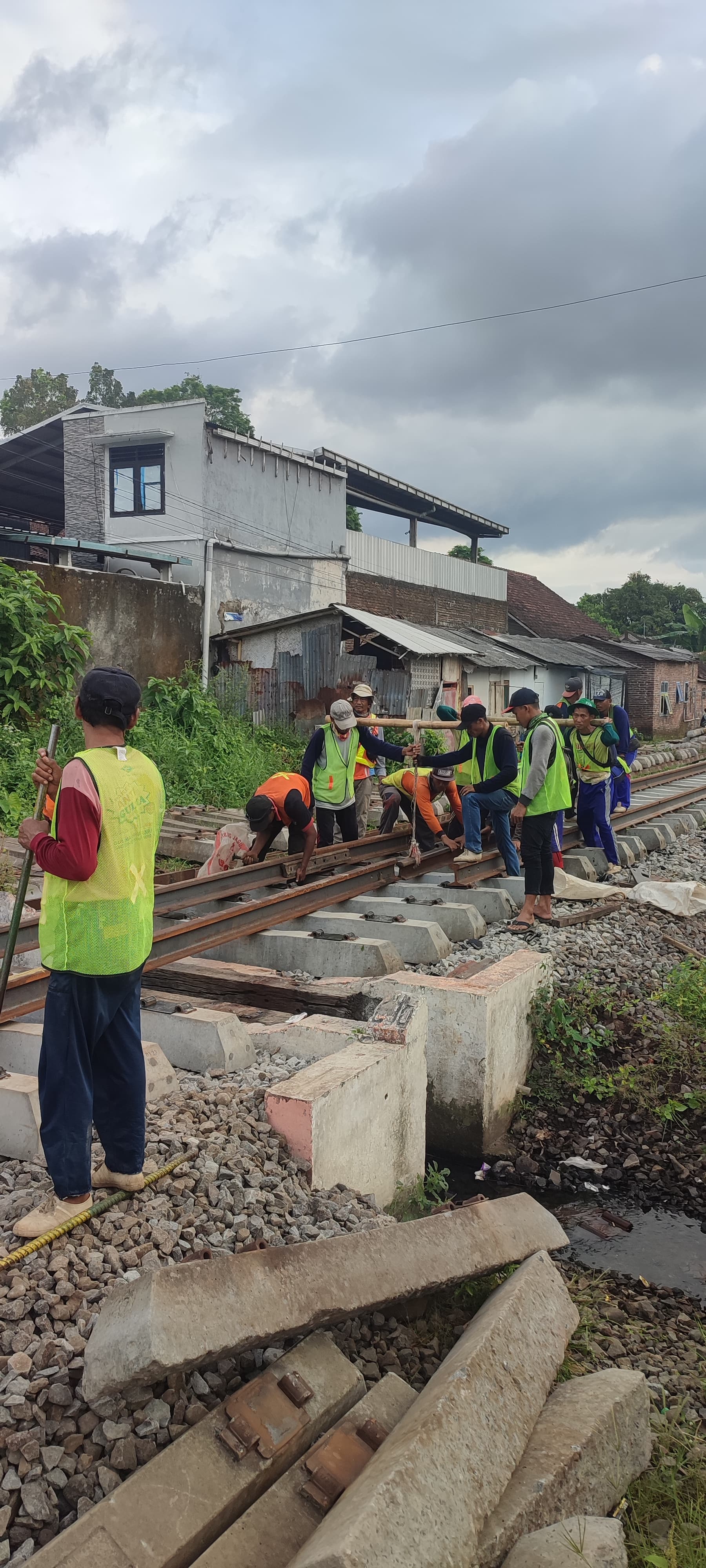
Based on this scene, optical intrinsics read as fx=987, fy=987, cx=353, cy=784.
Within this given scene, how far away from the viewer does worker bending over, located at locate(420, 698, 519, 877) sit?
27.1 ft

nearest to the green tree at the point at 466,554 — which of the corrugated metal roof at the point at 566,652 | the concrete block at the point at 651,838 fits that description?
the corrugated metal roof at the point at 566,652

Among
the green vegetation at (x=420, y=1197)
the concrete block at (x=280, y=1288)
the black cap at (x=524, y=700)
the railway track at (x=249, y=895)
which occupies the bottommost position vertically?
the green vegetation at (x=420, y=1197)

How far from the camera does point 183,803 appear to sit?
1291cm

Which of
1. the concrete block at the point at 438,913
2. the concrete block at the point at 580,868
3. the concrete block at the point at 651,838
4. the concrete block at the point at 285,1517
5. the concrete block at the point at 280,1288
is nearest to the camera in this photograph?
the concrete block at the point at 285,1517

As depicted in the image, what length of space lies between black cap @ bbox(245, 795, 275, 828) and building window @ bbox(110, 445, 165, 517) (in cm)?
1605

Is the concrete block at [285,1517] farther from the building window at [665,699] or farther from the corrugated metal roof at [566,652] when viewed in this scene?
the building window at [665,699]

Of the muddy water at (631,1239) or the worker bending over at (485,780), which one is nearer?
the muddy water at (631,1239)

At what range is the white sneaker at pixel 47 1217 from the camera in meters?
2.90

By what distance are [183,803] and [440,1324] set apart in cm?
997

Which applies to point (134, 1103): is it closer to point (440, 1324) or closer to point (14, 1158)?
point (14, 1158)

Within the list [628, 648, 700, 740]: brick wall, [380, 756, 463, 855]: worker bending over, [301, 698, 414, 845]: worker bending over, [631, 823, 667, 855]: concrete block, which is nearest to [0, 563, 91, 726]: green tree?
[380, 756, 463, 855]: worker bending over

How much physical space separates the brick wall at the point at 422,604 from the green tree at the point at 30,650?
392 inches

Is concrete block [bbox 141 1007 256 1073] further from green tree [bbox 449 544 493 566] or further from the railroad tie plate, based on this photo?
green tree [bbox 449 544 493 566]

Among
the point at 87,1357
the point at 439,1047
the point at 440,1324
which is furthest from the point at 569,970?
the point at 87,1357
